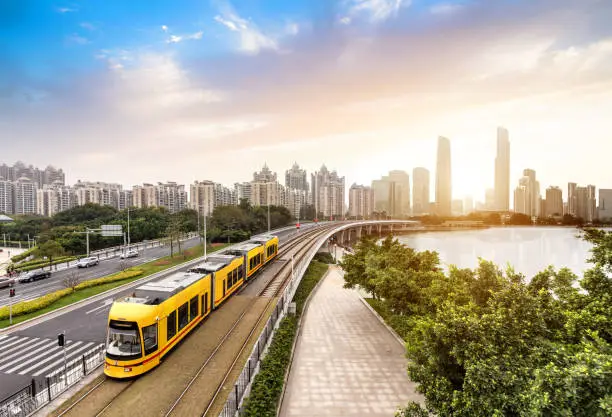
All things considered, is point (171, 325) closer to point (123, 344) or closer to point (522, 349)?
point (123, 344)

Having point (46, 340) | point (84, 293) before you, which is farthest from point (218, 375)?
point (84, 293)

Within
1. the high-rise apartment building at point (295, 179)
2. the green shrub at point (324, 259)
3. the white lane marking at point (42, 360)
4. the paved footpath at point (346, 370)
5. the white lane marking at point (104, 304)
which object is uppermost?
the high-rise apartment building at point (295, 179)

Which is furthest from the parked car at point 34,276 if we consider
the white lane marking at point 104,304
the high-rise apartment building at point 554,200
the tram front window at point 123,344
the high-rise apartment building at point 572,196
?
the high-rise apartment building at point 554,200

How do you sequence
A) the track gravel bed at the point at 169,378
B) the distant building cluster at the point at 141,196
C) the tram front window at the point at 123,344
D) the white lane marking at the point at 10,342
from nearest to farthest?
the track gravel bed at the point at 169,378
the tram front window at the point at 123,344
the white lane marking at the point at 10,342
the distant building cluster at the point at 141,196

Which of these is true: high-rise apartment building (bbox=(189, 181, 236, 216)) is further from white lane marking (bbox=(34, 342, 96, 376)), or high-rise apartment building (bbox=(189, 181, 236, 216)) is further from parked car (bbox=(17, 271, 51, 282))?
white lane marking (bbox=(34, 342, 96, 376))

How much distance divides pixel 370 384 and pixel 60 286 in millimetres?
31161

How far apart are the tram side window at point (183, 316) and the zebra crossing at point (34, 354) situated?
666cm

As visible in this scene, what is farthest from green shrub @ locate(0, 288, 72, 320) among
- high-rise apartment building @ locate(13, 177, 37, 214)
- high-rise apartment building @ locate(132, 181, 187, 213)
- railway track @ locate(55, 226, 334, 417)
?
high-rise apartment building @ locate(13, 177, 37, 214)

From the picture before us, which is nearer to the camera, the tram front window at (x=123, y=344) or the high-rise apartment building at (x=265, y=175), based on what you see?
the tram front window at (x=123, y=344)

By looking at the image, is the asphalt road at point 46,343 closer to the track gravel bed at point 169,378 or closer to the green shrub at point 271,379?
the track gravel bed at point 169,378

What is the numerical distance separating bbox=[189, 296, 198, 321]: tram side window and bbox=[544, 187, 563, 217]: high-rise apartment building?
494 feet

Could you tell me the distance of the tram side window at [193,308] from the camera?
52.4 ft

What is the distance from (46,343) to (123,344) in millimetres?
10502

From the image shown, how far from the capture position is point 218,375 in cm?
1316
